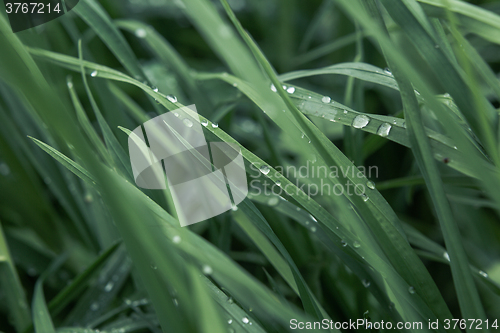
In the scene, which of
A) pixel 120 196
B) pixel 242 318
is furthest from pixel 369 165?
pixel 120 196

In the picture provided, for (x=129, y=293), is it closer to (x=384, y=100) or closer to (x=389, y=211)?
(x=389, y=211)

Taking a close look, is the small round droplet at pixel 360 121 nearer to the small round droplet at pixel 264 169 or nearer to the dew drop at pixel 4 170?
the small round droplet at pixel 264 169

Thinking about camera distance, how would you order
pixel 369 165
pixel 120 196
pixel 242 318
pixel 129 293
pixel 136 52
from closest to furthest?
pixel 120 196 → pixel 242 318 → pixel 129 293 → pixel 369 165 → pixel 136 52

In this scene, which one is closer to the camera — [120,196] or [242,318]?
[120,196]

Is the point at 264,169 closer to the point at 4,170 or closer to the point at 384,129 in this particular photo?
the point at 384,129

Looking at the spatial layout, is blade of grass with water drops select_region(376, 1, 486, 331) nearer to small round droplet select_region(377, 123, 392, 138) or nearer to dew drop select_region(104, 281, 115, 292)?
small round droplet select_region(377, 123, 392, 138)

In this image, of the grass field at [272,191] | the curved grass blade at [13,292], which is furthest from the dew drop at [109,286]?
the curved grass blade at [13,292]
